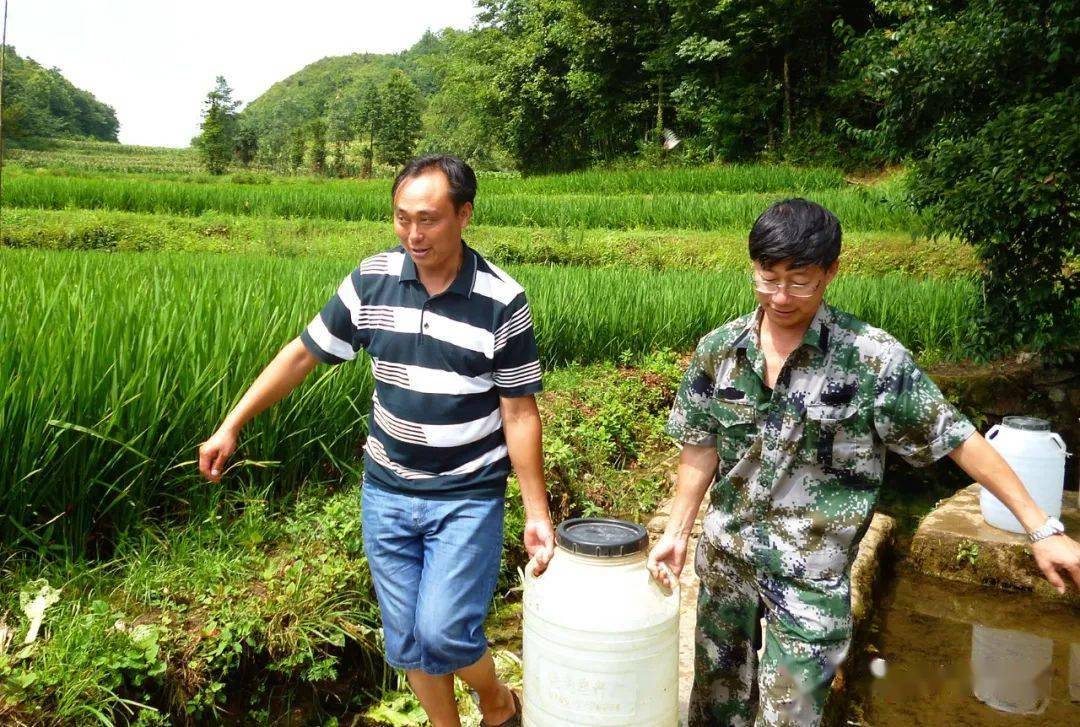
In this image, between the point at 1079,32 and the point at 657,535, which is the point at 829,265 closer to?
the point at 657,535

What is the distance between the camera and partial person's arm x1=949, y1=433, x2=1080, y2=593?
1.64 meters

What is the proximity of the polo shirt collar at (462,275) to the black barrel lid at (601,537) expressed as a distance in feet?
1.75

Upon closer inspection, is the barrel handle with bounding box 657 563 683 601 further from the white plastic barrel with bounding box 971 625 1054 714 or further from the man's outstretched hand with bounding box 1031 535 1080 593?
the white plastic barrel with bounding box 971 625 1054 714

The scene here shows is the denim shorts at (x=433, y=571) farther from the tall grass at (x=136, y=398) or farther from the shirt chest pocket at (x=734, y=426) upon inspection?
the tall grass at (x=136, y=398)

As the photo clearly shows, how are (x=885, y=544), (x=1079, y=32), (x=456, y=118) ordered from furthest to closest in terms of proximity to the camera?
(x=456, y=118) < (x=1079, y=32) < (x=885, y=544)

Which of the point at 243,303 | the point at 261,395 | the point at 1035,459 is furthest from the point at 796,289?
the point at 243,303

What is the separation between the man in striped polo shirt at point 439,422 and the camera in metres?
1.95

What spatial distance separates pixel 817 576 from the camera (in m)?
1.82

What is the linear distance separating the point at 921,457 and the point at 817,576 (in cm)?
31

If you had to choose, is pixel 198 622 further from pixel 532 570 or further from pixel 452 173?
pixel 452 173

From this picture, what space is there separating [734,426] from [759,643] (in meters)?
0.50

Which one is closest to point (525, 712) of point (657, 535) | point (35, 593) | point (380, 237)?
point (35, 593)

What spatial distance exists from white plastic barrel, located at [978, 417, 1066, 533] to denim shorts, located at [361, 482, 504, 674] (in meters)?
2.69

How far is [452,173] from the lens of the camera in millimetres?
1950
